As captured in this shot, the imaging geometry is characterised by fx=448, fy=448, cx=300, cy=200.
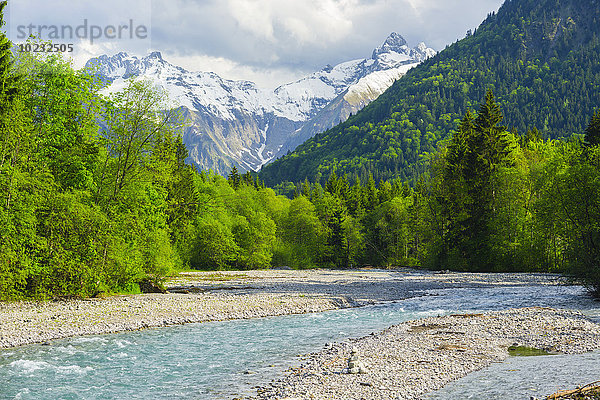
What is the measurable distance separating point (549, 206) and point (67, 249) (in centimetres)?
3545

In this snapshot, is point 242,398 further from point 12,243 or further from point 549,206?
point 549,206

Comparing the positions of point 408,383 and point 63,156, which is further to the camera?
point 63,156

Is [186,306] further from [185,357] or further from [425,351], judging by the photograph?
[425,351]

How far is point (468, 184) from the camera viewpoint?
5709 centimetres

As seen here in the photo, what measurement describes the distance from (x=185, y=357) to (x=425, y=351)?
896 cm

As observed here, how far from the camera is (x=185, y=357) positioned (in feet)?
56.0

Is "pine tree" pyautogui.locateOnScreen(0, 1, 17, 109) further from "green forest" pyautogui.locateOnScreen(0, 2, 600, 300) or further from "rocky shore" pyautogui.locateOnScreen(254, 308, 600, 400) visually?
"rocky shore" pyautogui.locateOnScreen(254, 308, 600, 400)

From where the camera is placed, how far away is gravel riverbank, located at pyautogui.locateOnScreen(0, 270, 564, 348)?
2078 cm

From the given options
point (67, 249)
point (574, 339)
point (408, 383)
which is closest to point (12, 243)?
point (67, 249)

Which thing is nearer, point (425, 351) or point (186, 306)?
point (425, 351)

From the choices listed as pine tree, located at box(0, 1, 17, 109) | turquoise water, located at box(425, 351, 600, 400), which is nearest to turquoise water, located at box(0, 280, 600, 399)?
turquoise water, located at box(425, 351, 600, 400)

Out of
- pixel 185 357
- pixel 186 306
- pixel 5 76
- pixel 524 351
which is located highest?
pixel 5 76

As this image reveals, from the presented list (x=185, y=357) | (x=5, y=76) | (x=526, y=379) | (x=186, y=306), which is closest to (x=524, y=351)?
(x=526, y=379)

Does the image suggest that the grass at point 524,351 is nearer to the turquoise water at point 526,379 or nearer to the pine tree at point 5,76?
the turquoise water at point 526,379
